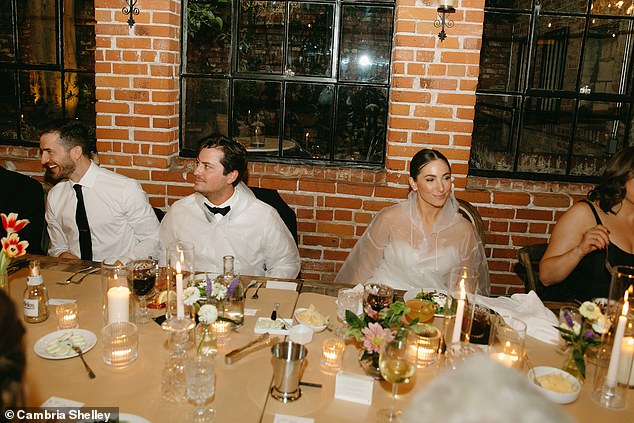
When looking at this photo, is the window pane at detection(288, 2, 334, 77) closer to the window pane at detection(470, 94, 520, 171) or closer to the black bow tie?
the window pane at detection(470, 94, 520, 171)

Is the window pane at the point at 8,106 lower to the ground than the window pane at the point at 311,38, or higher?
lower

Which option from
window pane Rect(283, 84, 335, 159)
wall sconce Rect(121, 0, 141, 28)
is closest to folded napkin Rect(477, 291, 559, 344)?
window pane Rect(283, 84, 335, 159)

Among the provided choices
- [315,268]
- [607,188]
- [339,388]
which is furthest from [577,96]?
[339,388]

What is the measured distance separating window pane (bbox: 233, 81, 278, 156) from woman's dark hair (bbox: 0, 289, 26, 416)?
3.04 m

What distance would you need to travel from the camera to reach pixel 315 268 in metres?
3.92

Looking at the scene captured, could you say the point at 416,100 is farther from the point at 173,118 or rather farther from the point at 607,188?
the point at 173,118

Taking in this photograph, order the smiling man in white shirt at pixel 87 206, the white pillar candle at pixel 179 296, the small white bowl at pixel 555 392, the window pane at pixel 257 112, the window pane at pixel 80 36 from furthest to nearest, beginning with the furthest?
1. the window pane at pixel 80 36
2. the window pane at pixel 257 112
3. the smiling man in white shirt at pixel 87 206
4. the white pillar candle at pixel 179 296
5. the small white bowl at pixel 555 392

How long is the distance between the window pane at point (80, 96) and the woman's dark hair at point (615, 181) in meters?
3.48

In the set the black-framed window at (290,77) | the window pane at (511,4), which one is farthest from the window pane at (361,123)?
the window pane at (511,4)

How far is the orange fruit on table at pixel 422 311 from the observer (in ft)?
6.72

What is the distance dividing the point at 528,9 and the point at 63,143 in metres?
3.11

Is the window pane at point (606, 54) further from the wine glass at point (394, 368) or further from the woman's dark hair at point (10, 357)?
the woman's dark hair at point (10, 357)

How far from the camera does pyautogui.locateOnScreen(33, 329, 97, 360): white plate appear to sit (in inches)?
68.2

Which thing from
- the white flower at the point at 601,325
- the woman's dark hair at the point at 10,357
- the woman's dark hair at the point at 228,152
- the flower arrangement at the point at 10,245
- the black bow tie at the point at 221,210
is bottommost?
the white flower at the point at 601,325
